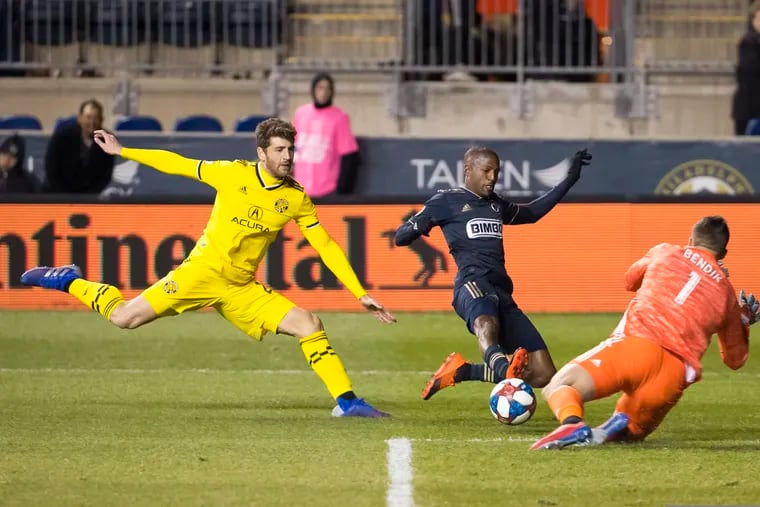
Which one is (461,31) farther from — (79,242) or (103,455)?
(103,455)

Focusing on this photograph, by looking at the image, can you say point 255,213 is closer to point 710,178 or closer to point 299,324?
point 299,324

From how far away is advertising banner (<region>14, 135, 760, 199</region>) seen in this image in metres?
17.3

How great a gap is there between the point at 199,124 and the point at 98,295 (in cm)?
869

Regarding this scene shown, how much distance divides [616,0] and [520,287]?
A: 5.51 meters

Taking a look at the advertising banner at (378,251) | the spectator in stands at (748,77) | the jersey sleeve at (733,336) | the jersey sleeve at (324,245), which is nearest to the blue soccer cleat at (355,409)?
the jersey sleeve at (324,245)

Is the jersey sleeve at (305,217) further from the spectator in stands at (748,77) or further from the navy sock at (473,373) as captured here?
the spectator in stands at (748,77)

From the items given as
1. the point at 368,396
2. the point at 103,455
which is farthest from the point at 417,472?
the point at 368,396

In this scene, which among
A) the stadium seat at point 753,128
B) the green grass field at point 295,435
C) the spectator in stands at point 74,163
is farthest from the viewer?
the stadium seat at point 753,128

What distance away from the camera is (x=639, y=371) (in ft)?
24.7

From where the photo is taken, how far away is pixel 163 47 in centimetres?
1927

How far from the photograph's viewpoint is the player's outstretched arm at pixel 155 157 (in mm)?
8883

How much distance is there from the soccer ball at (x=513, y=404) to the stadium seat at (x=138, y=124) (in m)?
10.6

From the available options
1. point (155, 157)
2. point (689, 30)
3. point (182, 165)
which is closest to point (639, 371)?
point (182, 165)

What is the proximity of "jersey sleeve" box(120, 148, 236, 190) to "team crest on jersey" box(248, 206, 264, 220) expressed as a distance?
0.77 feet
